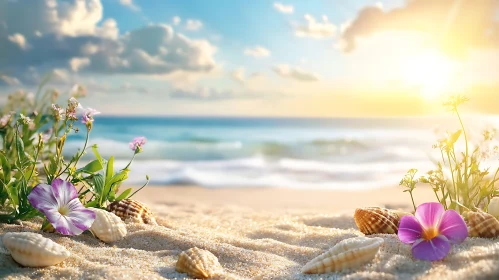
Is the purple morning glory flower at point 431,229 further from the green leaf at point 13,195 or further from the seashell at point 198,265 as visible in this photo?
the green leaf at point 13,195

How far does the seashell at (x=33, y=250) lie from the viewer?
226 centimetres

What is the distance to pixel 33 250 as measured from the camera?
225cm

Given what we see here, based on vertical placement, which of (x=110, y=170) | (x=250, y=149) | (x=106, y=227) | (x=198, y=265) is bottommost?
(x=198, y=265)

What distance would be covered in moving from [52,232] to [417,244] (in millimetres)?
2007

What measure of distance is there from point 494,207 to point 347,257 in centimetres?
114

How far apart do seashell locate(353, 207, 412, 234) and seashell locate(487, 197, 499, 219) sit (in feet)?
1.62

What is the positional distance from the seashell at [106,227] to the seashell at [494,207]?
7.13 ft

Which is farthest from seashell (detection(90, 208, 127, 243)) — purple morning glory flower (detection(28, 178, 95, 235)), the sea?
the sea

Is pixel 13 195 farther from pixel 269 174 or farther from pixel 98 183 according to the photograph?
pixel 269 174

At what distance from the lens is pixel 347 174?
1017 cm

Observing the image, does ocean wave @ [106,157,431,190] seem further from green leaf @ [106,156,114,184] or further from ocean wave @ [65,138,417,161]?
green leaf @ [106,156,114,184]

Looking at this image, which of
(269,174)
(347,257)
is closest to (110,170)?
(347,257)

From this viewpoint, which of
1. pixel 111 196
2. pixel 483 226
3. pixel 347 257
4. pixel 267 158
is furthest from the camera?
pixel 267 158

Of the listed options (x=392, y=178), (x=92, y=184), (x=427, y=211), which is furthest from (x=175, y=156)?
(x=427, y=211)
